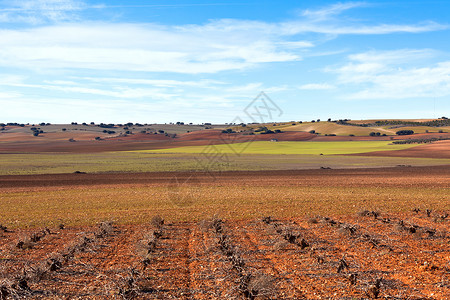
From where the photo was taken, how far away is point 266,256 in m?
13.2

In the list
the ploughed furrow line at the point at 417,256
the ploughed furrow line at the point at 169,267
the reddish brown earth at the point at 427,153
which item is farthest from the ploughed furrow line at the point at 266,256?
the reddish brown earth at the point at 427,153

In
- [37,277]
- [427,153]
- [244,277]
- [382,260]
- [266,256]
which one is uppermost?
[244,277]

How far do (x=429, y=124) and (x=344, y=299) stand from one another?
169 meters

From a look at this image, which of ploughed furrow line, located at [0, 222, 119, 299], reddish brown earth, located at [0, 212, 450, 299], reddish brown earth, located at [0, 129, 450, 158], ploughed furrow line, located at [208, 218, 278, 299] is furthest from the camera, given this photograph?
reddish brown earth, located at [0, 129, 450, 158]

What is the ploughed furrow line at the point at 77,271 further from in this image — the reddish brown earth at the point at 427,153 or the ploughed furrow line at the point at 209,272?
the reddish brown earth at the point at 427,153

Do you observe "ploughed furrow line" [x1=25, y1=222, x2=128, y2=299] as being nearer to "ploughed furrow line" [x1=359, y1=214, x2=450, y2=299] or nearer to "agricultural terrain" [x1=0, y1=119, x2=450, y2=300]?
"agricultural terrain" [x1=0, y1=119, x2=450, y2=300]

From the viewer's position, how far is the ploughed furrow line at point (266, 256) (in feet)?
32.7

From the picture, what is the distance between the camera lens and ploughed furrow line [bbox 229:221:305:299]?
997cm

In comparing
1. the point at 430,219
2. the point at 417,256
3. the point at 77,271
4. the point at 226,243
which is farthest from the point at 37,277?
the point at 430,219

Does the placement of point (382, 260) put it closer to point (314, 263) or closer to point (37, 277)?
point (314, 263)

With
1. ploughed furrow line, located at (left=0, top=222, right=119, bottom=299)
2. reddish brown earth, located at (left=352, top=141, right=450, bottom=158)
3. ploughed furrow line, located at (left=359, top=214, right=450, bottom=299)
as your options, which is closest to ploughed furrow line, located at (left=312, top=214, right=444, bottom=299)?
ploughed furrow line, located at (left=359, top=214, right=450, bottom=299)

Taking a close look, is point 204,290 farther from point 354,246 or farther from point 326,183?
point 326,183

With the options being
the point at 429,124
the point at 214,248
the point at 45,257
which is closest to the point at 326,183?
the point at 214,248

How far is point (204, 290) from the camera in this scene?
10078mm
